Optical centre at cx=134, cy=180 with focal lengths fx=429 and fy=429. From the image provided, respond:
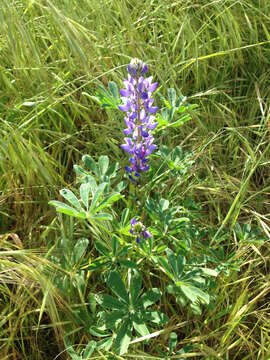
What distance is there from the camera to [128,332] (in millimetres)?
1207

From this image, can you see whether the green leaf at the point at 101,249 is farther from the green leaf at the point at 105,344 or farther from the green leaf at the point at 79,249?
the green leaf at the point at 105,344

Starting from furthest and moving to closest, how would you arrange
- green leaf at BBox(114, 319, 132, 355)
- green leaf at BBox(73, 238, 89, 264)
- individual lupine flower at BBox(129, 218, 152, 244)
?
green leaf at BBox(73, 238, 89, 264) → individual lupine flower at BBox(129, 218, 152, 244) → green leaf at BBox(114, 319, 132, 355)

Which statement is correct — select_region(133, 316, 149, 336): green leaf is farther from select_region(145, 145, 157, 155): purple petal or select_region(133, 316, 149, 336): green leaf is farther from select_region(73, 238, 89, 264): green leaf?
select_region(145, 145, 157, 155): purple petal

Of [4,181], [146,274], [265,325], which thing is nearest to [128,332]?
[146,274]

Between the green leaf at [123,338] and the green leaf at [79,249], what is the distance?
26cm

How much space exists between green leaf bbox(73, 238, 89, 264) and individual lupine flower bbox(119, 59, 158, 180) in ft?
0.87

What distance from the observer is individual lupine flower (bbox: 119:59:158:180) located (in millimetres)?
1334

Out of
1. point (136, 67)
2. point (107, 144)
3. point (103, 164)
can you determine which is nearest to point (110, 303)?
point (103, 164)

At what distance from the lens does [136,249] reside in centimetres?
137

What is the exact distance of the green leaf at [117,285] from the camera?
1259 millimetres

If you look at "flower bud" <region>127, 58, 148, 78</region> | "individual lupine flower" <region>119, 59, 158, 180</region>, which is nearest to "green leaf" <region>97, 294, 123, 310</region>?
"individual lupine flower" <region>119, 59, 158, 180</region>

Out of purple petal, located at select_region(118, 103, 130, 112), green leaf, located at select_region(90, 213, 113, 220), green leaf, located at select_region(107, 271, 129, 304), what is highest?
purple petal, located at select_region(118, 103, 130, 112)

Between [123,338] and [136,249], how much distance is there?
29 centimetres

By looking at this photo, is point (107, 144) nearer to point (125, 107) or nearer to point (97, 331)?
point (125, 107)
